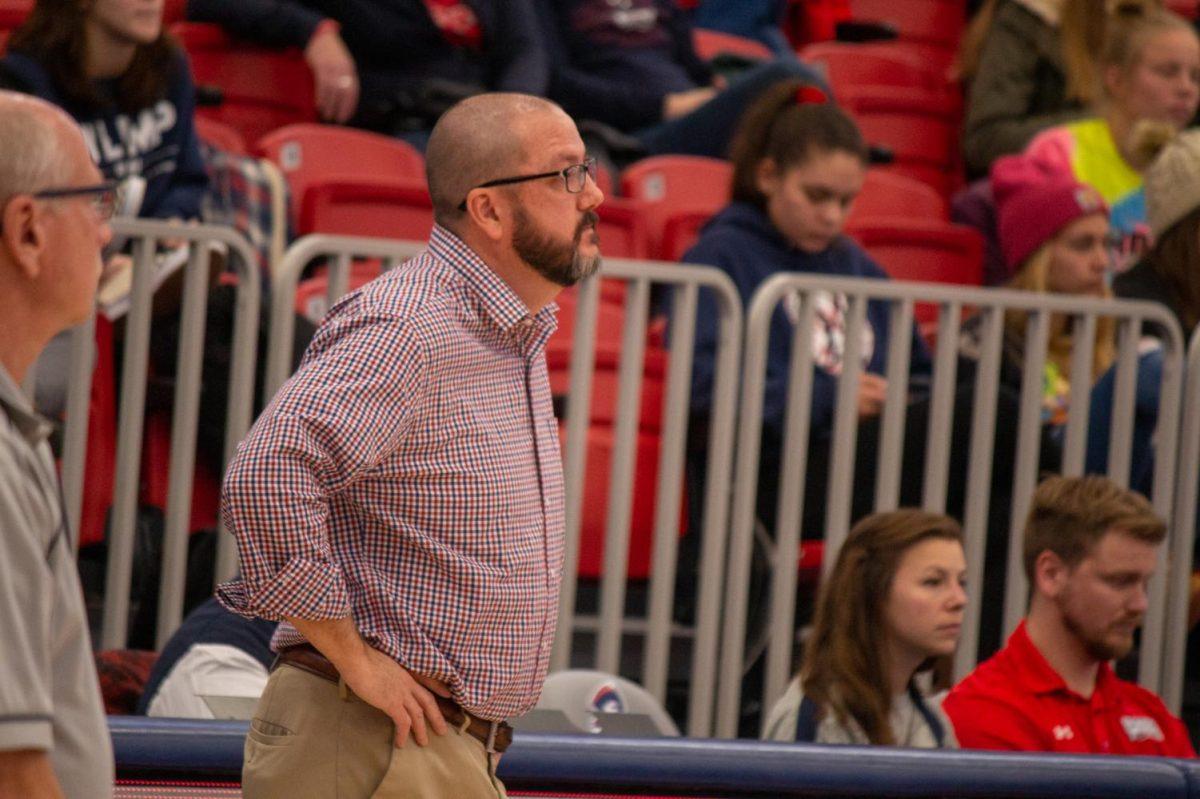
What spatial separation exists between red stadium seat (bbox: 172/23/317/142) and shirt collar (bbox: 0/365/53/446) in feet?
14.8

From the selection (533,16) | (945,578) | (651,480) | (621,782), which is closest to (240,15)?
(533,16)

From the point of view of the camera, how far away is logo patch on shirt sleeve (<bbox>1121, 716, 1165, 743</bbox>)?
3.82 meters

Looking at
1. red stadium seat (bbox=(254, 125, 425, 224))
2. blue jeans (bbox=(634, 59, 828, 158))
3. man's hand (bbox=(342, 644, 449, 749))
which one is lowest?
man's hand (bbox=(342, 644, 449, 749))

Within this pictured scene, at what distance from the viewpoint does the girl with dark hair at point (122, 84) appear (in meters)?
4.53

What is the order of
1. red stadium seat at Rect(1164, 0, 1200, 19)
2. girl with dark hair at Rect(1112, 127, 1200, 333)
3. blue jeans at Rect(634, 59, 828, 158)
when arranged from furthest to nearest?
red stadium seat at Rect(1164, 0, 1200, 19) → blue jeans at Rect(634, 59, 828, 158) → girl with dark hair at Rect(1112, 127, 1200, 333)

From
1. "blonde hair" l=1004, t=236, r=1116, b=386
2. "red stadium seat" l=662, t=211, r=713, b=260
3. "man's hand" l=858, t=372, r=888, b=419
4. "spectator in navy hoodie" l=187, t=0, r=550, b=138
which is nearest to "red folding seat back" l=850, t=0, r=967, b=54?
"spectator in navy hoodie" l=187, t=0, r=550, b=138

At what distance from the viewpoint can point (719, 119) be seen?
6.38 m

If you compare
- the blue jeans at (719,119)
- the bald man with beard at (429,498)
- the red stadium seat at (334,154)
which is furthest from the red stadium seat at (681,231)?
the bald man with beard at (429,498)

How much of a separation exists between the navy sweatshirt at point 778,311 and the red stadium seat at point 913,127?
2380mm

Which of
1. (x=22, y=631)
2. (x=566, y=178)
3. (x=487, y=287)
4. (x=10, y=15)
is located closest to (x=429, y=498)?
(x=487, y=287)

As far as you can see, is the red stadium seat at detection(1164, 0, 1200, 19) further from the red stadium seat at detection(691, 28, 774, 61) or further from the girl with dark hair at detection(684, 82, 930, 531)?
the girl with dark hair at detection(684, 82, 930, 531)

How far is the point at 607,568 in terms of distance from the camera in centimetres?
409

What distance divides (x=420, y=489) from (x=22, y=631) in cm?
74

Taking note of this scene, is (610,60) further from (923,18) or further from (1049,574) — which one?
(1049,574)
